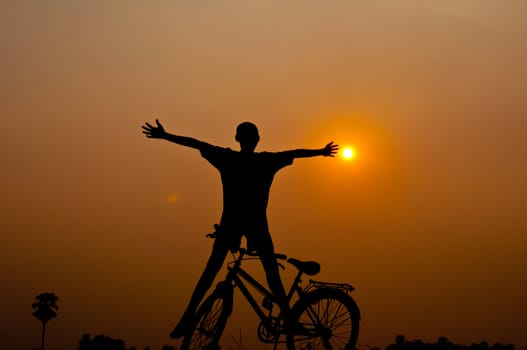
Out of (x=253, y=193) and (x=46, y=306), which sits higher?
(x=46, y=306)

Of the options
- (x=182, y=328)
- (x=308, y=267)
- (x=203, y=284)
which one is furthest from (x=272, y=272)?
(x=182, y=328)

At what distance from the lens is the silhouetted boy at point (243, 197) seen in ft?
35.6

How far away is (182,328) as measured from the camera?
10.9 meters

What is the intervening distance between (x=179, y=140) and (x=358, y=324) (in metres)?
3.76

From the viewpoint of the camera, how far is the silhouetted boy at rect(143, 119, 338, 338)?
10.8 metres

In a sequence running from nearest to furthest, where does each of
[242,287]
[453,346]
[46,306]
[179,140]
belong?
[179,140] → [242,287] → [453,346] → [46,306]

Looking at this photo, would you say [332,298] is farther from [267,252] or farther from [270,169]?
[270,169]

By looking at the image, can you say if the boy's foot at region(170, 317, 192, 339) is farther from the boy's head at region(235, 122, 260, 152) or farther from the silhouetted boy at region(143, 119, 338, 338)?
the boy's head at region(235, 122, 260, 152)

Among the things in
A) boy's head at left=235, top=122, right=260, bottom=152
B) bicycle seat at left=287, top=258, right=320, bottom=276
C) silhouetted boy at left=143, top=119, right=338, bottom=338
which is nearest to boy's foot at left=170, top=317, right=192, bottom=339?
silhouetted boy at left=143, top=119, right=338, bottom=338

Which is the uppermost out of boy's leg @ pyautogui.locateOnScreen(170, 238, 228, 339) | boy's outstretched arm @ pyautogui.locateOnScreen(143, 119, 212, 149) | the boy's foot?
boy's outstretched arm @ pyautogui.locateOnScreen(143, 119, 212, 149)

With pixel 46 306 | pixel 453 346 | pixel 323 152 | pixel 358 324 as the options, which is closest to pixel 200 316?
pixel 358 324

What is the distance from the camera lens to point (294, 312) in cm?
1120

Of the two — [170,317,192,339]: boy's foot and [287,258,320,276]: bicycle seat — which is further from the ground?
[287,258,320,276]: bicycle seat

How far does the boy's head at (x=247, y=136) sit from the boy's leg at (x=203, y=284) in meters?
1.43
